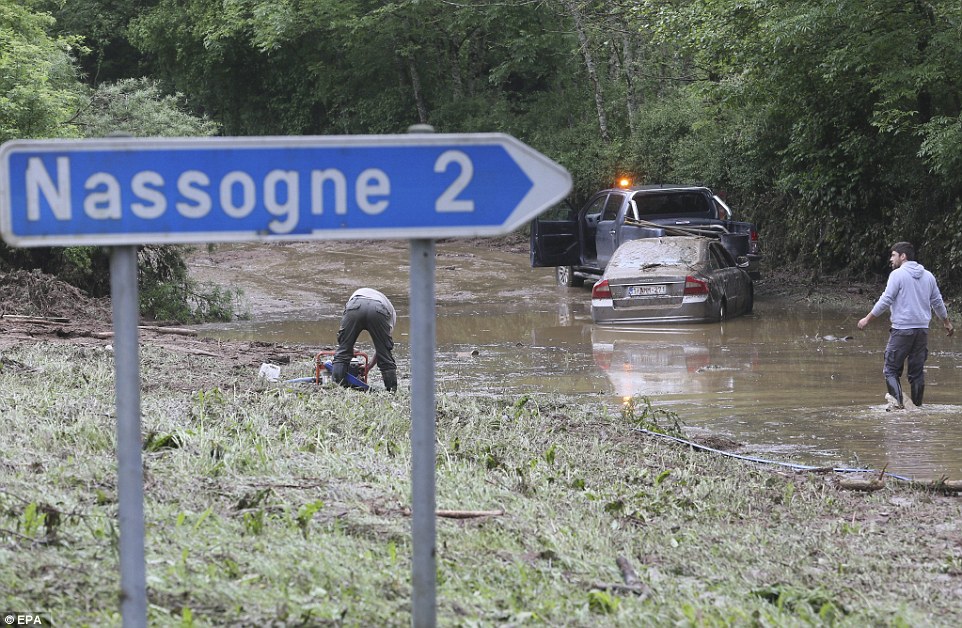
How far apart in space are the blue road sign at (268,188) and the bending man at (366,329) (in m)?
7.98

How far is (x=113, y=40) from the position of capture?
45.7 metres

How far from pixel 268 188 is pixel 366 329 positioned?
8.19 m

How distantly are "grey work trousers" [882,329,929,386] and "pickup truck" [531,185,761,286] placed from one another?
8929 millimetres

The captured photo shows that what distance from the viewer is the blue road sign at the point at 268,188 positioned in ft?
10.6

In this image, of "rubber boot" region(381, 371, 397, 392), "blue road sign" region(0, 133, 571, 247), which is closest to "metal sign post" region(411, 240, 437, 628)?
"blue road sign" region(0, 133, 571, 247)

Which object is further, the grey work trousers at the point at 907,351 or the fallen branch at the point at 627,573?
the grey work trousers at the point at 907,351

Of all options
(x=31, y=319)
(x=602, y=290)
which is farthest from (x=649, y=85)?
(x=31, y=319)

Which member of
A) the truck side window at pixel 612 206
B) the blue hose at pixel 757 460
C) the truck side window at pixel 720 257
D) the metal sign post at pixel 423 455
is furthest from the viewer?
the truck side window at pixel 612 206

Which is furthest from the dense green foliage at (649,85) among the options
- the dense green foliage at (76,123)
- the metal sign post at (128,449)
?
the metal sign post at (128,449)

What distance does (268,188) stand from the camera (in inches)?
132

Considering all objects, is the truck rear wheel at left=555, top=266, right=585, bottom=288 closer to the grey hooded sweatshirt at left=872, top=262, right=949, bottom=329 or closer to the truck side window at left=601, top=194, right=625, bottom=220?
the truck side window at left=601, top=194, right=625, bottom=220

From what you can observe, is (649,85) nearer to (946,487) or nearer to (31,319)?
(31,319)

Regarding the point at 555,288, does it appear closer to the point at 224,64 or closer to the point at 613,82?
the point at 613,82

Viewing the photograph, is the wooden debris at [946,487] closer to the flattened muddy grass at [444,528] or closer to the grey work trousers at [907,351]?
the flattened muddy grass at [444,528]
